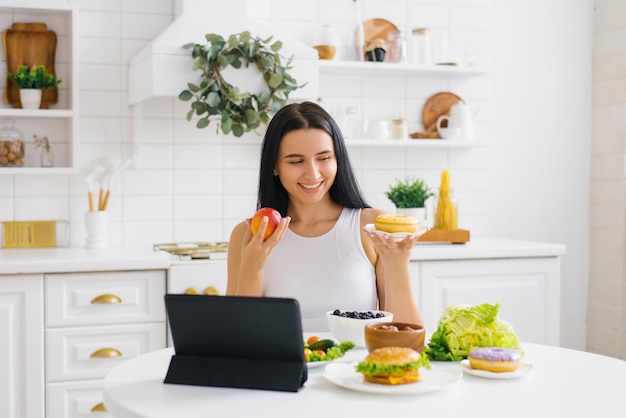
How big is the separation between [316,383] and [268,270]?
0.75 m

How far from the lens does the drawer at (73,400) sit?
10.1ft

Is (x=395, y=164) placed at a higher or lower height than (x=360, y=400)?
higher

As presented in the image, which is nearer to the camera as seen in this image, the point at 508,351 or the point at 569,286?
the point at 508,351

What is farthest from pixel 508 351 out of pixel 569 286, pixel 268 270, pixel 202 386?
pixel 569 286

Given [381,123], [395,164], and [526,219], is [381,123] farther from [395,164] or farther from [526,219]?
[526,219]

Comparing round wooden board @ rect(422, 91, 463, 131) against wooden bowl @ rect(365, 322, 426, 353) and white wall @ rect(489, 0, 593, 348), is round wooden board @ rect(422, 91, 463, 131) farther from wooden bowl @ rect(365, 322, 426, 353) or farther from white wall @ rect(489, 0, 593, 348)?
wooden bowl @ rect(365, 322, 426, 353)

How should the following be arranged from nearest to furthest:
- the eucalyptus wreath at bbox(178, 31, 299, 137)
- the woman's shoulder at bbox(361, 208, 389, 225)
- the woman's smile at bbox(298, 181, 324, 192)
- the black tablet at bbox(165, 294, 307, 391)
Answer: the black tablet at bbox(165, 294, 307, 391) → the woman's smile at bbox(298, 181, 324, 192) → the woman's shoulder at bbox(361, 208, 389, 225) → the eucalyptus wreath at bbox(178, 31, 299, 137)

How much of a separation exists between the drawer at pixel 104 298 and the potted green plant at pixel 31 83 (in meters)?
0.83

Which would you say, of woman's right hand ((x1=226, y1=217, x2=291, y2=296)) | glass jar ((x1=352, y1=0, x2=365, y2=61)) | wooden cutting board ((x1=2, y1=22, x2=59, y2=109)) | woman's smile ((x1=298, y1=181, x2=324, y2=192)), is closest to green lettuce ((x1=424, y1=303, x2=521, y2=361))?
woman's right hand ((x1=226, y1=217, x2=291, y2=296))

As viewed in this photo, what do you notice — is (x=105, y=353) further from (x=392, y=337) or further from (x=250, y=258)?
(x=392, y=337)

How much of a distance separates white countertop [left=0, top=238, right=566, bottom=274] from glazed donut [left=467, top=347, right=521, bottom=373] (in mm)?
1773

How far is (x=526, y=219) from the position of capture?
436cm

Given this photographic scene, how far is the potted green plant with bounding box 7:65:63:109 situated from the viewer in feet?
11.4

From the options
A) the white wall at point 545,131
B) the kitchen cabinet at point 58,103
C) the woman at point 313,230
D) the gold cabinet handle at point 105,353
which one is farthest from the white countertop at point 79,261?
the white wall at point 545,131
